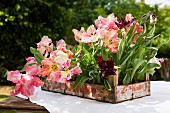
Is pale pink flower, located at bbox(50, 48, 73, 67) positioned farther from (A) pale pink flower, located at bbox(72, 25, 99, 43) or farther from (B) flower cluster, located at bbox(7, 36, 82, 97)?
(A) pale pink flower, located at bbox(72, 25, 99, 43)

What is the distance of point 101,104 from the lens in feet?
4.15

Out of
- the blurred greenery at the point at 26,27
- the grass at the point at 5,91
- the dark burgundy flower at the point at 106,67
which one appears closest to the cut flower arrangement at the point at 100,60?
the dark burgundy flower at the point at 106,67

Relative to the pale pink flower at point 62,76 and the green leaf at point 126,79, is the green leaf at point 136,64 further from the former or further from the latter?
the pale pink flower at point 62,76

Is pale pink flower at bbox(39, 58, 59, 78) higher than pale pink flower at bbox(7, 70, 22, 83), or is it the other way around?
pale pink flower at bbox(39, 58, 59, 78)

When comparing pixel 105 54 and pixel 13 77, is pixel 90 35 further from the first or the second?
pixel 13 77

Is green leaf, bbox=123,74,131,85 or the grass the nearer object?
green leaf, bbox=123,74,131,85

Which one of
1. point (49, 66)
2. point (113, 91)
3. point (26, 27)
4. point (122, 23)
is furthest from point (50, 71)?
point (26, 27)

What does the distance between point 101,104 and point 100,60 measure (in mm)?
170

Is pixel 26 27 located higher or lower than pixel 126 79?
higher

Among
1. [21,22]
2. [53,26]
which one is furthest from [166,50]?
[21,22]

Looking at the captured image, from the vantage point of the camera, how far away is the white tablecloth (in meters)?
1.20

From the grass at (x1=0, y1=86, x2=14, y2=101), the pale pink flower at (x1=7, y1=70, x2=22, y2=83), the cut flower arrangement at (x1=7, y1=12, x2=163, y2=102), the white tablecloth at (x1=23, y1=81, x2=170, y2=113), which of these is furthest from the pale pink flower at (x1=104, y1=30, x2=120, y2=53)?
the grass at (x1=0, y1=86, x2=14, y2=101)

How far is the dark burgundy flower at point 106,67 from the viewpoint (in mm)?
1249

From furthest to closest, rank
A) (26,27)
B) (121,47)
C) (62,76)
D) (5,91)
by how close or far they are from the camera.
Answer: (26,27) → (5,91) → (121,47) → (62,76)
